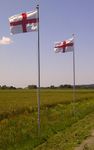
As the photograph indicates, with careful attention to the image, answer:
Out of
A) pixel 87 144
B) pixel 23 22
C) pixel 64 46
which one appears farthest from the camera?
pixel 64 46

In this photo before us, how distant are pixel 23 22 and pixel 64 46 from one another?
7.70 metres

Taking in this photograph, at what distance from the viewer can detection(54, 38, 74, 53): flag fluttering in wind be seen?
21.2 m

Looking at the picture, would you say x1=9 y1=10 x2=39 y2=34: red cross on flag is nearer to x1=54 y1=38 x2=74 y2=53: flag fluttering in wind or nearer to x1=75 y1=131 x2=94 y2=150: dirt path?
x1=75 y1=131 x2=94 y2=150: dirt path

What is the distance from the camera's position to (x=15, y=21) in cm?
1387

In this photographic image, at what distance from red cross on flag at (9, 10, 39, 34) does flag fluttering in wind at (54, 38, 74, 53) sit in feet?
24.2

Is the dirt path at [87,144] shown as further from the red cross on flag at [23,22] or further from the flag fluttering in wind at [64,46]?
the flag fluttering in wind at [64,46]

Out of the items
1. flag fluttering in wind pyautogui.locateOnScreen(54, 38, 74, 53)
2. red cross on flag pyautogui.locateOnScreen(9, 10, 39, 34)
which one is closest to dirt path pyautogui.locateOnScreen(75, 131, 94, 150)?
red cross on flag pyautogui.locateOnScreen(9, 10, 39, 34)

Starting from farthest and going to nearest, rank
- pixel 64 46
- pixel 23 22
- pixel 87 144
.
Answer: pixel 64 46 < pixel 23 22 < pixel 87 144

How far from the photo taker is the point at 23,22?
1391cm

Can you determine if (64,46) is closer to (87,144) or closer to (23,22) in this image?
(23,22)

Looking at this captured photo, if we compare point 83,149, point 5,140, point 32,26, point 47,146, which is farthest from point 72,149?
point 32,26

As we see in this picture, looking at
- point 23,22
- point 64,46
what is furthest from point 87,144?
point 64,46

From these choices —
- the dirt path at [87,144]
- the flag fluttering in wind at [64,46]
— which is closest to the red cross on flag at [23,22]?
the dirt path at [87,144]

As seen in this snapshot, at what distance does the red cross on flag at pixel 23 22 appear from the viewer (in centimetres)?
1385
